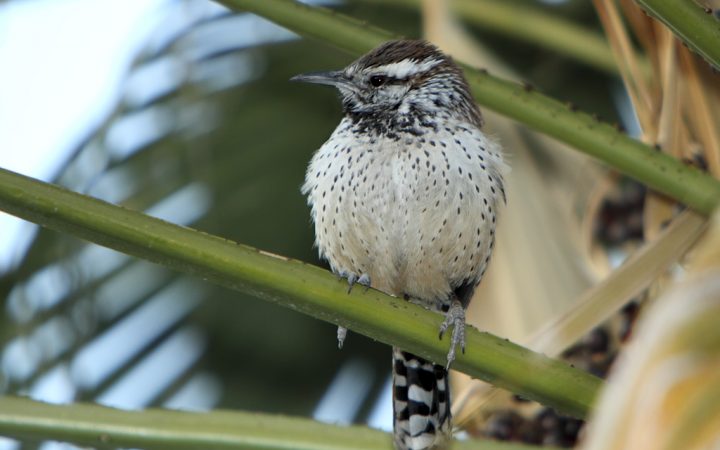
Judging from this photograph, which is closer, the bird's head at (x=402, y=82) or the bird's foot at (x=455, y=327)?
the bird's foot at (x=455, y=327)

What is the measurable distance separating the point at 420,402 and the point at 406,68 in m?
0.66

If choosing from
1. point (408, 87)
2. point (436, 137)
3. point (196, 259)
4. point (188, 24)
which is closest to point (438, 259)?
point (436, 137)

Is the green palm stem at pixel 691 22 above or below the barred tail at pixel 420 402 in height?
above

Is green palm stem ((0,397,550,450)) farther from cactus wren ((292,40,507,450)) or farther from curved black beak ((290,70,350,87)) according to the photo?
curved black beak ((290,70,350,87))

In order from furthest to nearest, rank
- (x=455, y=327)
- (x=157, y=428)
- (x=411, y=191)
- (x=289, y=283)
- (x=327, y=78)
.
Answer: (x=327, y=78), (x=411, y=191), (x=455, y=327), (x=157, y=428), (x=289, y=283)

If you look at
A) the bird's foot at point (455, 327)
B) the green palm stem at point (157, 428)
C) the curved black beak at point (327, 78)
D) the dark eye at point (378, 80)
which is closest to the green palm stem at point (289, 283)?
the bird's foot at point (455, 327)

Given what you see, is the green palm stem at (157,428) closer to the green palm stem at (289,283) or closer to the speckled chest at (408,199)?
the green palm stem at (289,283)

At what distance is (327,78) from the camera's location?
6.48 ft

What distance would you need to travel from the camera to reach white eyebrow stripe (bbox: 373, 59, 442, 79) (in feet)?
6.66

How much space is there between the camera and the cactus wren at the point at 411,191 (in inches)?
70.9

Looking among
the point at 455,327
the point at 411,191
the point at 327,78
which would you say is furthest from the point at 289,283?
the point at 327,78

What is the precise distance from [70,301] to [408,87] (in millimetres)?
864

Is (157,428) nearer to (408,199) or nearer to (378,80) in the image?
(408,199)

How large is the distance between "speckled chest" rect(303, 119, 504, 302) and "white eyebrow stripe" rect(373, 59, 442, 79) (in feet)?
0.54
